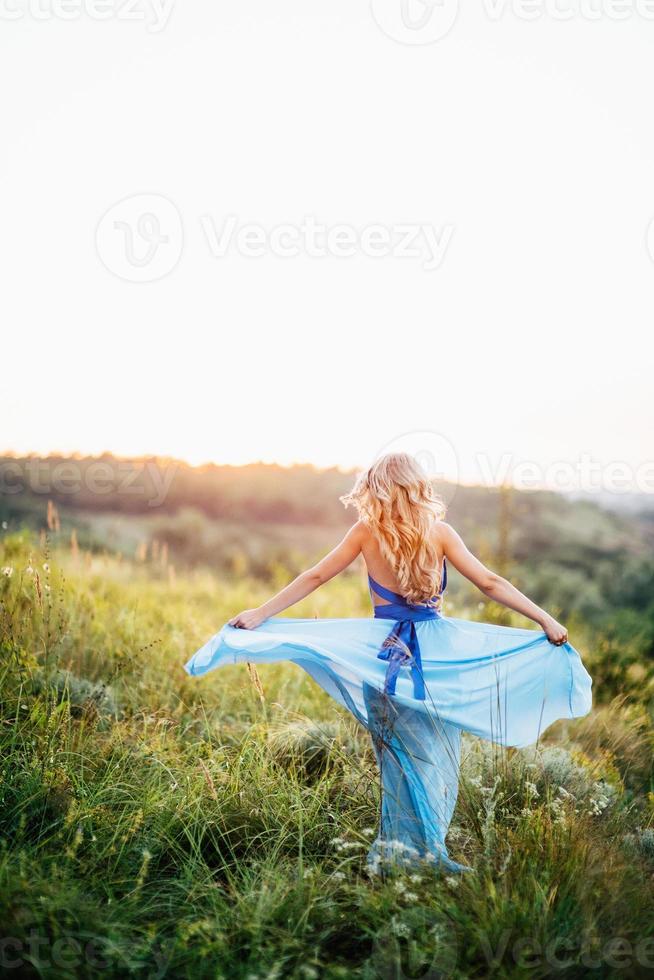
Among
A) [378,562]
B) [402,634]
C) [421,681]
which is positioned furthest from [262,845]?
[378,562]

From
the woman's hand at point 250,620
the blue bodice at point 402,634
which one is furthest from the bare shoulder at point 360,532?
the woman's hand at point 250,620

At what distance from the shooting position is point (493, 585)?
3.78 metres

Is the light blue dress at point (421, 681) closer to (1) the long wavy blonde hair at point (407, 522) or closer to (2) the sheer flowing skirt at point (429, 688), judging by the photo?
(2) the sheer flowing skirt at point (429, 688)

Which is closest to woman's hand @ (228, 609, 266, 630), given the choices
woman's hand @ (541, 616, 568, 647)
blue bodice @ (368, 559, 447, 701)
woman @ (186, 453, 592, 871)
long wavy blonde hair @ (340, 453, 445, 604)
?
woman @ (186, 453, 592, 871)

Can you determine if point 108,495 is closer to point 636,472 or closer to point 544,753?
point 636,472

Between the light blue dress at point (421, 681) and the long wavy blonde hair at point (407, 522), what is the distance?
166 millimetres

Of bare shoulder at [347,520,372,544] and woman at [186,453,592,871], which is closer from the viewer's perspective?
woman at [186,453,592,871]

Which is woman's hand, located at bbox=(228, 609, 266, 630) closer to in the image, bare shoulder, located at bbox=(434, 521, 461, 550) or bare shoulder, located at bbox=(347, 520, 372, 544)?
bare shoulder, located at bbox=(347, 520, 372, 544)

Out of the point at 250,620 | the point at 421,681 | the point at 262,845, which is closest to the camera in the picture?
the point at 262,845

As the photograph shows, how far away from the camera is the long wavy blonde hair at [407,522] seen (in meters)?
3.74

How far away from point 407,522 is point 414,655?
2.16 feet

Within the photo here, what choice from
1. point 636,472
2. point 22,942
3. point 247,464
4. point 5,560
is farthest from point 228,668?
point 247,464

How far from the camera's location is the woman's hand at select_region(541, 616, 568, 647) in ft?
12.4

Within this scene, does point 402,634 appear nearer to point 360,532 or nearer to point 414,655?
point 414,655
